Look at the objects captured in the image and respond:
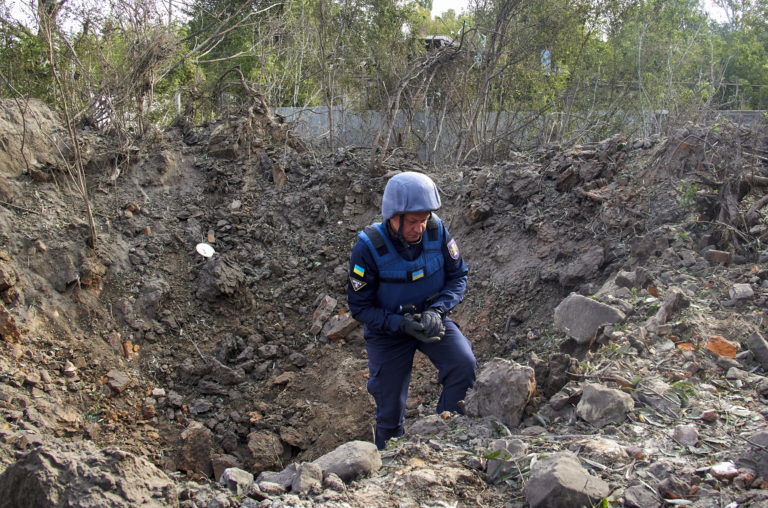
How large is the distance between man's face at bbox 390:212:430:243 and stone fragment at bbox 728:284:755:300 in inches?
74.7

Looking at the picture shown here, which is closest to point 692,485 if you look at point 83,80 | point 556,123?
point 83,80

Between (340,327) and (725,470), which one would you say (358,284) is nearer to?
(725,470)

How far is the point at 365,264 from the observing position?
3.46 meters

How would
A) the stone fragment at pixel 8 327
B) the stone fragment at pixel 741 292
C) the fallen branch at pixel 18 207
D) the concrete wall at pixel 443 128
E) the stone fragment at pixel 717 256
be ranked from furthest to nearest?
the concrete wall at pixel 443 128, the fallen branch at pixel 18 207, the stone fragment at pixel 8 327, the stone fragment at pixel 717 256, the stone fragment at pixel 741 292

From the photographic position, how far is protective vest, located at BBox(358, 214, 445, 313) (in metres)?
3.45

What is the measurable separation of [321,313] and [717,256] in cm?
328

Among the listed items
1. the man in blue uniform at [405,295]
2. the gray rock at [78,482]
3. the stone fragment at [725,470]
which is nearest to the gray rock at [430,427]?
the man in blue uniform at [405,295]

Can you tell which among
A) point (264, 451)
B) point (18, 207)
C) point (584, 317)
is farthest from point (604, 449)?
point (18, 207)

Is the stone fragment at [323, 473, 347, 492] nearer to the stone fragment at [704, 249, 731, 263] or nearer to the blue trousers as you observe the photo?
the blue trousers

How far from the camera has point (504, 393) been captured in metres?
3.04

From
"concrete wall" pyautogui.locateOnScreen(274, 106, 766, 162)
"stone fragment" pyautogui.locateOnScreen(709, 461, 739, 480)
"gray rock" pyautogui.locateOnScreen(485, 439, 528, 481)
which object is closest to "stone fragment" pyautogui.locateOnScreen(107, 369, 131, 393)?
"gray rock" pyautogui.locateOnScreen(485, 439, 528, 481)

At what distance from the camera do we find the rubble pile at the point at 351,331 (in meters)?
2.45

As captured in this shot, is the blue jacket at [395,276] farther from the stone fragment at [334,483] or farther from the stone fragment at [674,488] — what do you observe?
the stone fragment at [674,488]

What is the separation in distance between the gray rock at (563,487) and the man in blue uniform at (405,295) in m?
1.19
